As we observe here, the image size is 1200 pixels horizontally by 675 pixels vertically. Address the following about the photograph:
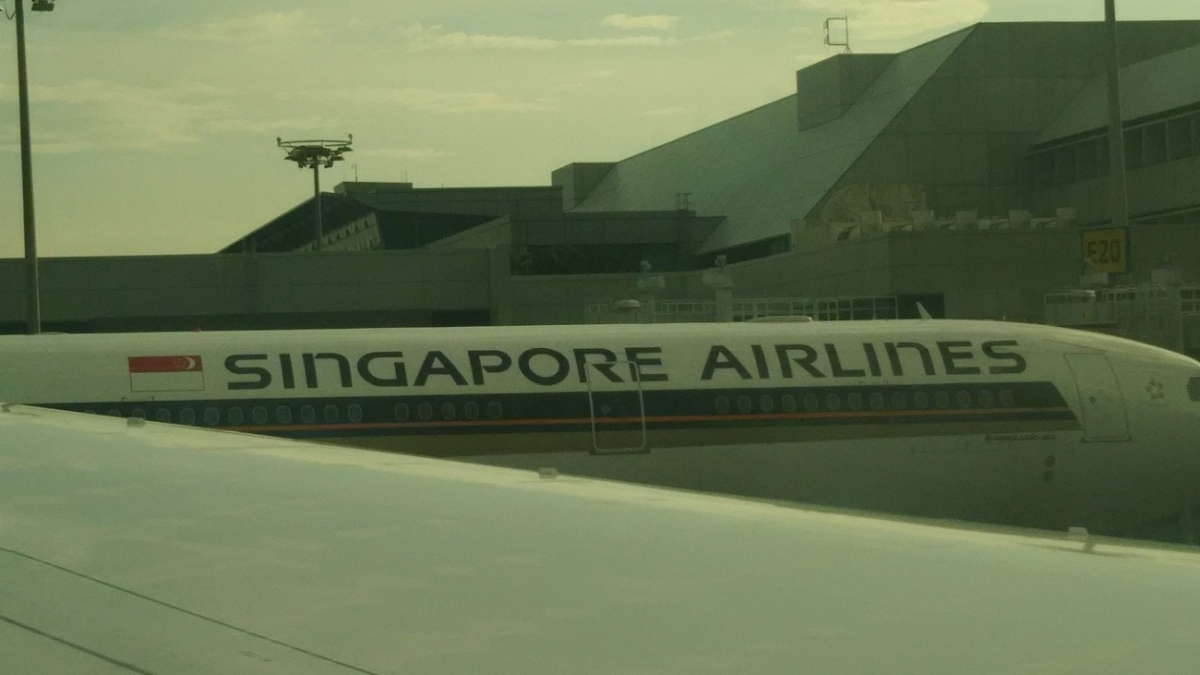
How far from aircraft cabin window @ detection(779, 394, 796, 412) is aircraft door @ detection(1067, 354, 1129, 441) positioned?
4.10m

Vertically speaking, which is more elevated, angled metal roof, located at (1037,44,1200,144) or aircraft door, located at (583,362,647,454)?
angled metal roof, located at (1037,44,1200,144)

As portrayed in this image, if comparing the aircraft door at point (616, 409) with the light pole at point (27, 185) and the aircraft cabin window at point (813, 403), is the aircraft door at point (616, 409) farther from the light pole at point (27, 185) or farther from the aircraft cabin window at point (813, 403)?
the light pole at point (27, 185)

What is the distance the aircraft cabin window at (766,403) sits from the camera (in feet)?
70.1

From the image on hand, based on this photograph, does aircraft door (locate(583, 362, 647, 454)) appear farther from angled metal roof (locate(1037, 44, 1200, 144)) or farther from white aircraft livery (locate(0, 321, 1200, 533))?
angled metal roof (locate(1037, 44, 1200, 144))

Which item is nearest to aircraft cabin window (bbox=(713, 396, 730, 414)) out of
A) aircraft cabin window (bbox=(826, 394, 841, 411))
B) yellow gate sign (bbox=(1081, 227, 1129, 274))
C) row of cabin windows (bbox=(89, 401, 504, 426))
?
aircraft cabin window (bbox=(826, 394, 841, 411))

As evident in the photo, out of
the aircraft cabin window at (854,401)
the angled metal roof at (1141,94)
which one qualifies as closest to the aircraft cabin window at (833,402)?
the aircraft cabin window at (854,401)

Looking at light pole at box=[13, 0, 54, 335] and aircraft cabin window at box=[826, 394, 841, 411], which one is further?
light pole at box=[13, 0, 54, 335]

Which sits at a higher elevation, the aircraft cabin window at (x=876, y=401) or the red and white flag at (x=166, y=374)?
the red and white flag at (x=166, y=374)

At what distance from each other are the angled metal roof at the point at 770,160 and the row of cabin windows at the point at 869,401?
49.9m

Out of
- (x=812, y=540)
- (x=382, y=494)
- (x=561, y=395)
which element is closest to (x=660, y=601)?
(x=812, y=540)

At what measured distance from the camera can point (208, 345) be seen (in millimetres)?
20359

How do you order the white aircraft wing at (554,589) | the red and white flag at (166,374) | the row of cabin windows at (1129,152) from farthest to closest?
1. the row of cabin windows at (1129,152)
2. the red and white flag at (166,374)
3. the white aircraft wing at (554,589)

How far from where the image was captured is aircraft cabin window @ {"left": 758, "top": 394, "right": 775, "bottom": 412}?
21.4 m

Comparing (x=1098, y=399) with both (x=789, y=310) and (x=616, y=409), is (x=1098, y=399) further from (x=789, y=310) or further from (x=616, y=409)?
(x=789, y=310)
